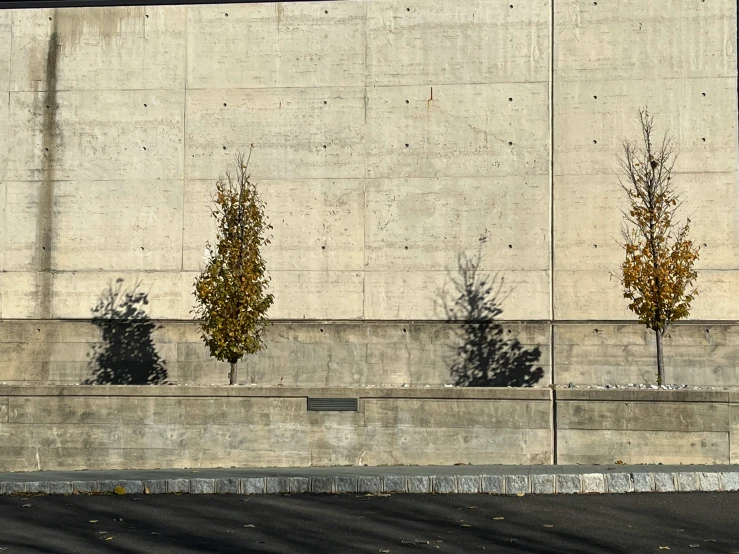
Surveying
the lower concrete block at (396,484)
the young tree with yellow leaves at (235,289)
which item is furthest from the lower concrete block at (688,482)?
the young tree with yellow leaves at (235,289)

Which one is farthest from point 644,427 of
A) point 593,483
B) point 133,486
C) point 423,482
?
point 133,486

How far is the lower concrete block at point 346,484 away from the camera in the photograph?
43.4 ft

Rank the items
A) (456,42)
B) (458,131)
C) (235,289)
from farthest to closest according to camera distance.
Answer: (456,42) < (458,131) < (235,289)

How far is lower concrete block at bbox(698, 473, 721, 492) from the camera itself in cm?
1289

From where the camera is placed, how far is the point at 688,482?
12883 millimetres

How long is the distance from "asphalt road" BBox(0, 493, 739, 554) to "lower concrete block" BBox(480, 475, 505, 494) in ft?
0.95

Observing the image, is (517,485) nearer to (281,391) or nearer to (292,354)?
(281,391)

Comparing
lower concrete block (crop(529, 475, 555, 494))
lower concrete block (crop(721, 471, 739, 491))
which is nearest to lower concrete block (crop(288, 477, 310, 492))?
lower concrete block (crop(529, 475, 555, 494))

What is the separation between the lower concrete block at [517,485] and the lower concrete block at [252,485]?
10.3 ft

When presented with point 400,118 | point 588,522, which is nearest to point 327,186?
point 400,118

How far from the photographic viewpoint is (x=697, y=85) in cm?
2095

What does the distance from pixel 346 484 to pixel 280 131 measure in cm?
1035

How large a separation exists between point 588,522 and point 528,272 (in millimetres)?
10766

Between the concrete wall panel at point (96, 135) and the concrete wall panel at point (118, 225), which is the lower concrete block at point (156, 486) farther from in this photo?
→ the concrete wall panel at point (96, 135)
